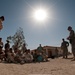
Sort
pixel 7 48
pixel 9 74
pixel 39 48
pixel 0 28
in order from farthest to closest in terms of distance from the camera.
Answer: pixel 39 48 < pixel 7 48 < pixel 0 28 < pixel 9 74

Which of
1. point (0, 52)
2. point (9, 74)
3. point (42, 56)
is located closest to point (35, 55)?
point (42, 56)

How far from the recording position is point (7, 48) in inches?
447

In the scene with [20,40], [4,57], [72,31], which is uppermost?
[20,40]

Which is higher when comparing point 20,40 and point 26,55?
point 20,40

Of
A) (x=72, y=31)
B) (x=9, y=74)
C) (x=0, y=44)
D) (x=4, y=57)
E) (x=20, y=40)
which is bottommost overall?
(x=9, y=74)

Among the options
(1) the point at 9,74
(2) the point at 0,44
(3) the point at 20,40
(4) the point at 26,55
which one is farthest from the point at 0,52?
(3) the point at 20,40

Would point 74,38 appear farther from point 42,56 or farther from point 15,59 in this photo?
point 15,59

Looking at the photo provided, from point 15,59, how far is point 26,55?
0.85m

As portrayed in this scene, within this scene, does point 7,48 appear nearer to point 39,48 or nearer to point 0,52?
point 0,52

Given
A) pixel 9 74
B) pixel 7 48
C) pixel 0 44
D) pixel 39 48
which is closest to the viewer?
pixel 9 74

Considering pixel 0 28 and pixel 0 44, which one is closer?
pixel 0 28

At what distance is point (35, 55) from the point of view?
1191cm

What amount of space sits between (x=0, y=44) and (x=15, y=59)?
1.47 meters

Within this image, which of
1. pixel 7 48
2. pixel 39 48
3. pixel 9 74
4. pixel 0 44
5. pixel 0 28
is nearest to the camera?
pixel 9 74
